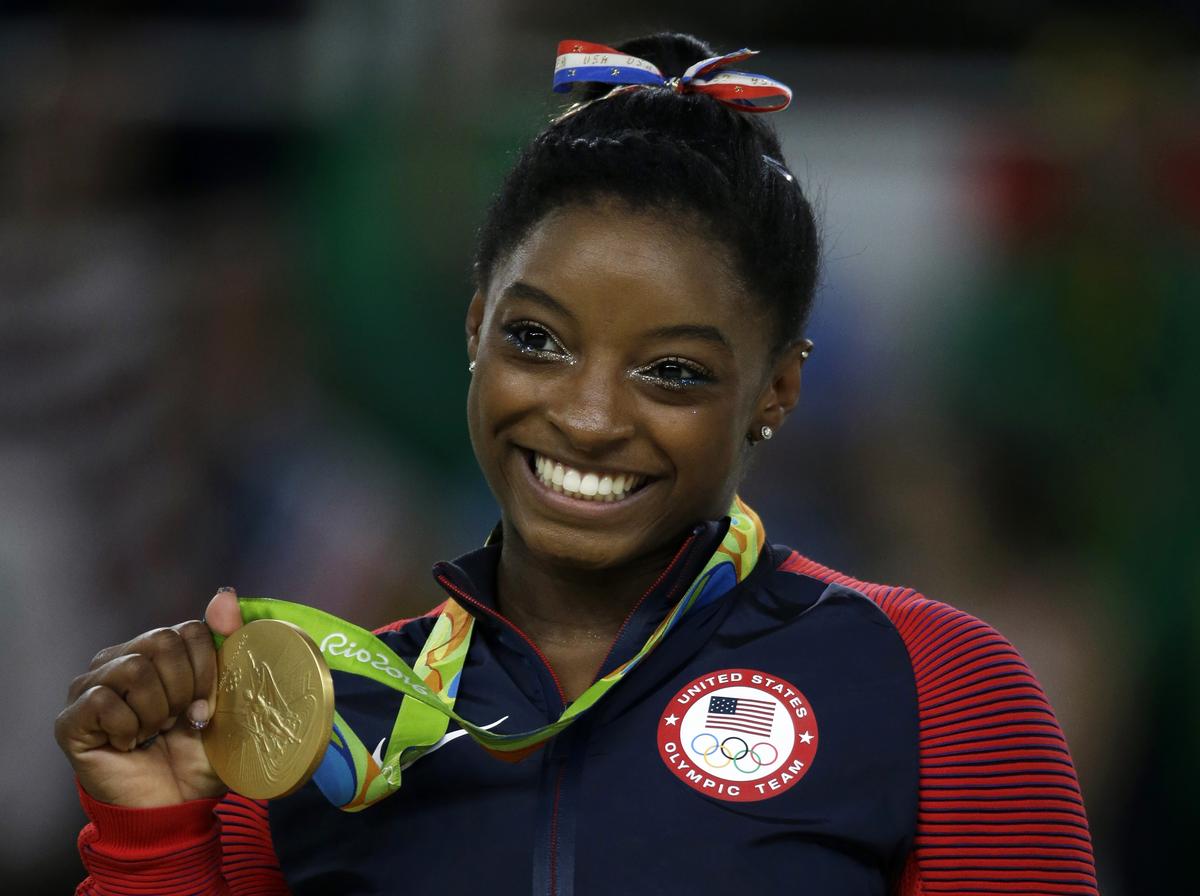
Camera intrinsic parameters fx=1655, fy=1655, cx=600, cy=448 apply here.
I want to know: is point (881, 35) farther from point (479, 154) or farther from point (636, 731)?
point (636, 731)

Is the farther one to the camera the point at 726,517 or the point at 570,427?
the point at 726,517

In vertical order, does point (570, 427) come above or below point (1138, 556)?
above

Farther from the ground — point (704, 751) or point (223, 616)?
point (223, 616)

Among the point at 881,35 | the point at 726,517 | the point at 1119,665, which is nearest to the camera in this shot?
the point at 726,517

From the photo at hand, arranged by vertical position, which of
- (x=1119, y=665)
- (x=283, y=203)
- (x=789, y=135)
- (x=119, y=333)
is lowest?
(x=1119, y=665)

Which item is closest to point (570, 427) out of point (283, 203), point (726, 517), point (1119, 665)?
point (726, 517)

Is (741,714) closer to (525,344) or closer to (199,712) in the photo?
(525,344)

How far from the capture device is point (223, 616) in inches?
80.6

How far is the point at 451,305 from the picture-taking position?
4.81m

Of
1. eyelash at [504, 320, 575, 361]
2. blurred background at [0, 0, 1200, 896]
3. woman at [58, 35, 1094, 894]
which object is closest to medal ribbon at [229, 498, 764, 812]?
woman at [58, 35, 1094, 894]

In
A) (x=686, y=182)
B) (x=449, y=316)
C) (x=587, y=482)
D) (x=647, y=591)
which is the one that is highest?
(x=686, y=182)

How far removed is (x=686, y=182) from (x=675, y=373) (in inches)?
10.0

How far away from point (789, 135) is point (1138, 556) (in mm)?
1549

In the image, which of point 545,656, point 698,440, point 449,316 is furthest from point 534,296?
point 449,316
